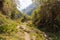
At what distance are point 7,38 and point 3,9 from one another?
1236 cm

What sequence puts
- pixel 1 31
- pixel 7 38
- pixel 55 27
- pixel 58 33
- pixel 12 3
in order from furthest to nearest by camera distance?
pixel 12 3 < pixel 55 27 < pixel 58 33 < pixel 1 31 < pixel 7 38

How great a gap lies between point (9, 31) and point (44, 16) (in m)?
9.67

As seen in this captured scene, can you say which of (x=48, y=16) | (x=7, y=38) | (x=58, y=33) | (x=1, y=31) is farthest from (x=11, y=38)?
(x=48, y=16)

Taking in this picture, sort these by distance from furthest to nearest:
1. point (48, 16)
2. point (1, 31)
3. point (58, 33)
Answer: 1. point (48, 16)
2. point (58, 33)
3. point (1, 31)

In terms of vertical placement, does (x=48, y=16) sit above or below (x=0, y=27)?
above

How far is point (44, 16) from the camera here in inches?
970

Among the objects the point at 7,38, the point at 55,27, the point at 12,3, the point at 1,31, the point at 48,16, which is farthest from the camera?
the point at 12,3

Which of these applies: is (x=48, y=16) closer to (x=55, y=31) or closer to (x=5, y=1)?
(x=55, y=31)

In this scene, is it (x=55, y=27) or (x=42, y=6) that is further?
(x=42, y=6)

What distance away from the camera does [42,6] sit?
24.6 metres

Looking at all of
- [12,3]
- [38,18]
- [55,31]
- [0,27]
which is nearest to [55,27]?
[55,31]

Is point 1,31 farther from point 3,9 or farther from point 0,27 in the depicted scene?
Result: point 3,9

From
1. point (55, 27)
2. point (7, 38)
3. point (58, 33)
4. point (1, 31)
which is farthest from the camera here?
point (55, 27)

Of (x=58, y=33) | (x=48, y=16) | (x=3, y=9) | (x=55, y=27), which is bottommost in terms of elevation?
(x=58, y=33)
